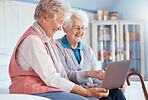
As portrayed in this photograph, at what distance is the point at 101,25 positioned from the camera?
5.39 metres

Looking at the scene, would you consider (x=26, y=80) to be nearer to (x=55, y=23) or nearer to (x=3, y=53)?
(x=55, y=23)

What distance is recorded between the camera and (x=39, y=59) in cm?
152

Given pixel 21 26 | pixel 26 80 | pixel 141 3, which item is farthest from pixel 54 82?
pixel 141 3

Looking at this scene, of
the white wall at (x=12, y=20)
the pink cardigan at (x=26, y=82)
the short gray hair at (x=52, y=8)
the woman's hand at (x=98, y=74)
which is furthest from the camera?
the white wall at (x=12, y=20)

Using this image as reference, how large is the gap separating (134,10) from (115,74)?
155 inches

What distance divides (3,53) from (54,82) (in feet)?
4.89

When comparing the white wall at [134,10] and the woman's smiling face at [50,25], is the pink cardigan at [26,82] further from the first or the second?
the white wall at [134,10]

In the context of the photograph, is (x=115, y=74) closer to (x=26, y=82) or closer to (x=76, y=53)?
(x=76, y=53)

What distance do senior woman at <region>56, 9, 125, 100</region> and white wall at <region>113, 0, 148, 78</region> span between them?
3.34 m

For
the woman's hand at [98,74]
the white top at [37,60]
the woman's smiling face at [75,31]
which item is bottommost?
the woman's hand at [98,74]

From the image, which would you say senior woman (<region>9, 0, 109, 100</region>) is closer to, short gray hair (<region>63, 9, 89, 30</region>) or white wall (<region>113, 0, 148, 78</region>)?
short gray hair (<region>63, 9, 89, 30</region>)

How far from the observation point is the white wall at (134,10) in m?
5.36

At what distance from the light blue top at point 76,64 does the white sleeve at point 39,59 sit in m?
0.56

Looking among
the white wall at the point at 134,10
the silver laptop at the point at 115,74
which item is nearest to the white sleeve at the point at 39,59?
the silver laptop at the point at 115,74
